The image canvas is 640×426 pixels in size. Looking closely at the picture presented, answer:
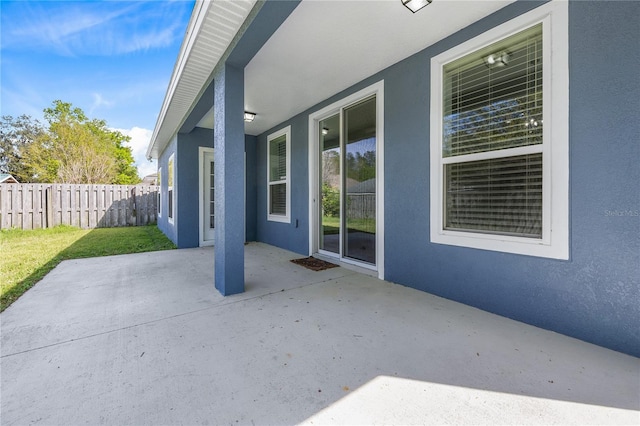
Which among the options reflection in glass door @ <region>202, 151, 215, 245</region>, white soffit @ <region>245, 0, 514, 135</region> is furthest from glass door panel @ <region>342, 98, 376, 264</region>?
reflection in glass door @ <region>202, 151, 215, 245</region>

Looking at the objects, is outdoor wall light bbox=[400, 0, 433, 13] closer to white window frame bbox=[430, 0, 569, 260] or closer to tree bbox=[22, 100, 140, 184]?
white window frame bbox=[430, 0, 569, 260]

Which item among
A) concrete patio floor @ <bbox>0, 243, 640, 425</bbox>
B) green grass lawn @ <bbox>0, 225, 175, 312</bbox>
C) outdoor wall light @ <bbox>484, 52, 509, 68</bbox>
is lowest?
concrete patio floor @ <bbox>0, 243, 640, 425</bbox>

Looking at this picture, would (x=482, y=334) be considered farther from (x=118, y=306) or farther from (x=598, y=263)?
(x=118, y=306)

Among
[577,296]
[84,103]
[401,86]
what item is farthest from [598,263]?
[84,103]

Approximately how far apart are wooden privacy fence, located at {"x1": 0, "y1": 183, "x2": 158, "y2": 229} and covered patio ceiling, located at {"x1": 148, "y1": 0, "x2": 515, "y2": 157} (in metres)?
7.87

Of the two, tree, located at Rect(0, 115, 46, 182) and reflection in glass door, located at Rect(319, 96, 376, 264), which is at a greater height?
tree, located at Rect(0, 115, 46, 182)

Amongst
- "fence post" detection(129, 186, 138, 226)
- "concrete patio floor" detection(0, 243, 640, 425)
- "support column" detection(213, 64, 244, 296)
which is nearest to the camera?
"concrete patio floor" detection(0, 243, 640, 425)

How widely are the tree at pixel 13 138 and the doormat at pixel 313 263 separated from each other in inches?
1026

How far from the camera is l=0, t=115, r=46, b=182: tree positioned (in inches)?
757

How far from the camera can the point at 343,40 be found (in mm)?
2809

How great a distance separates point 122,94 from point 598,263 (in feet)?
65.3

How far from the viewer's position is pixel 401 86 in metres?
3.22

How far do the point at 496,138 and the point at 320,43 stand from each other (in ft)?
6.90

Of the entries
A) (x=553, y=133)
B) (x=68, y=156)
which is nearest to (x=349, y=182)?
(x=553, y=133)
